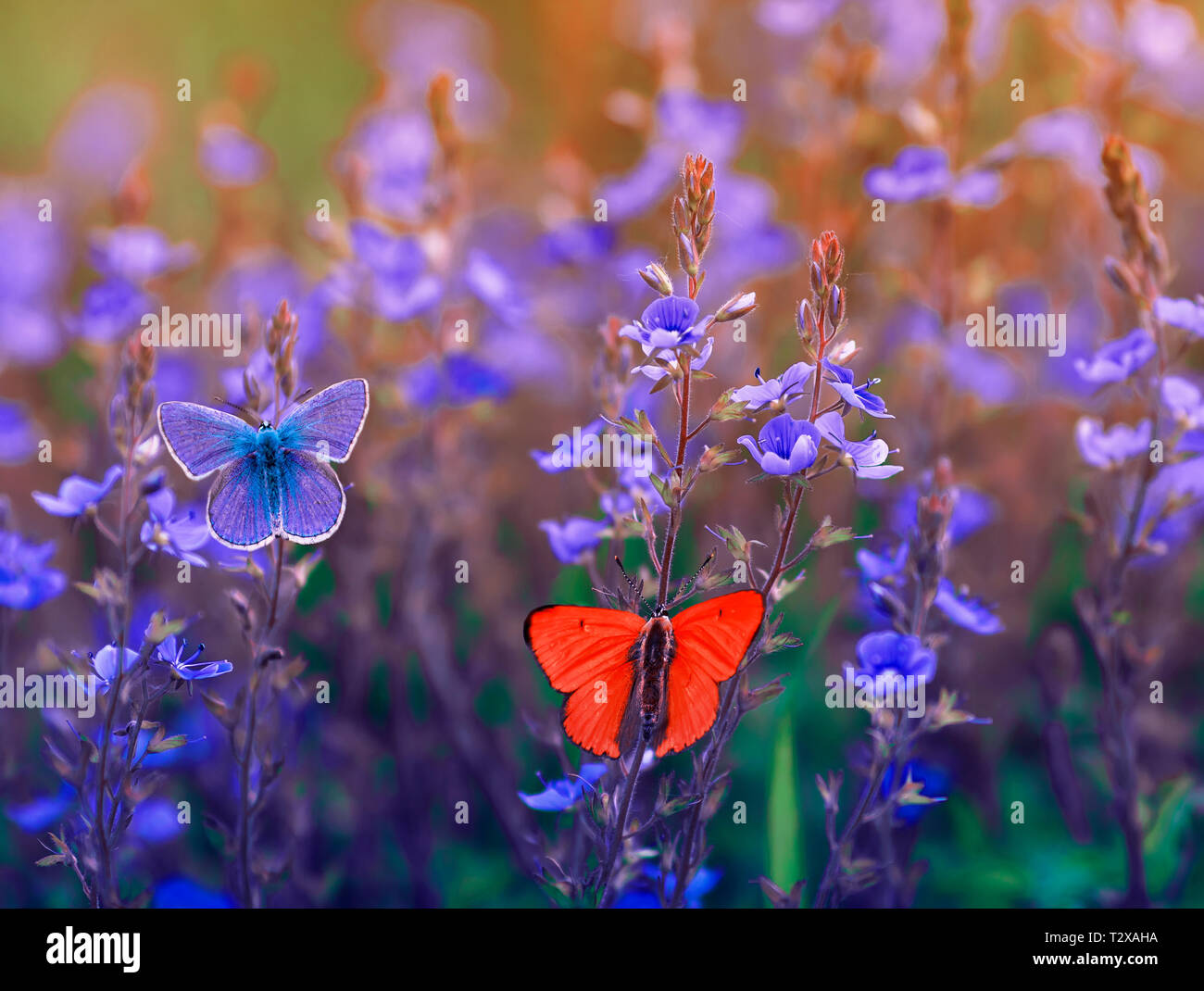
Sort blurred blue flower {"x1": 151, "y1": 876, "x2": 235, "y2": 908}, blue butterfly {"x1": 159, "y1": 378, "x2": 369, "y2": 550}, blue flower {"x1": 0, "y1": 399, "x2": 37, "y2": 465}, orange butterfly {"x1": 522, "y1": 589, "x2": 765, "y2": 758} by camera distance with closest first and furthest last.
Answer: orange butterfly {"x1": 522, "y1": 589, "x2": 765, "y2": 758}, blue butterfly {"x1": 159, "y1": 378, "x2": 369, "y2": 550}, blurred blue flower {"x1": 151, "y1": 876, "x2": 235, "y2": 908}, blue flower {"x1": 0, "y1": 399, "x2": 37, "y2": 465}

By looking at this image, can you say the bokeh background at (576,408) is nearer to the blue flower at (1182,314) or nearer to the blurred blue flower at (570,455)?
the blurred blue flower at (570,455)

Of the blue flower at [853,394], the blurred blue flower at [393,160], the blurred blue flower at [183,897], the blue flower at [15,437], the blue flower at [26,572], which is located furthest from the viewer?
the blue flower at [15,437]

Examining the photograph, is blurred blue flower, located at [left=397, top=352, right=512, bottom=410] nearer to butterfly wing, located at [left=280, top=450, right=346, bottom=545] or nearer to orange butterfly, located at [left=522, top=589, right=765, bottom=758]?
butterfly wing, located at [left=280, top=450, right=346, bottom=545]

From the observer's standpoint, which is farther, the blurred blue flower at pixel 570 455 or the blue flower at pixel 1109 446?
the blue flower at pixel 1109 446

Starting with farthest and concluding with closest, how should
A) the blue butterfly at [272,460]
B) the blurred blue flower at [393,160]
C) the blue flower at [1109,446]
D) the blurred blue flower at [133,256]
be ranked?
the blurred blue flower at [393,160] < the blurred blue flower at [133,256] < the blue flower at [1109,446] < the blue butterfly at [272,460]

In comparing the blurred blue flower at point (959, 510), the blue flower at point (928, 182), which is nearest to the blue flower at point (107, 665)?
the blurred blue flower at point (959, 510)

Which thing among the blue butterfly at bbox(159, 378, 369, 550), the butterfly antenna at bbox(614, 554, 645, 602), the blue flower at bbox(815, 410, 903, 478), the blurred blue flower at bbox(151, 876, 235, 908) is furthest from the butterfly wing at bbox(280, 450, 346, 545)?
the blurred blue flower at bbox(151, 876, 235, 908)
